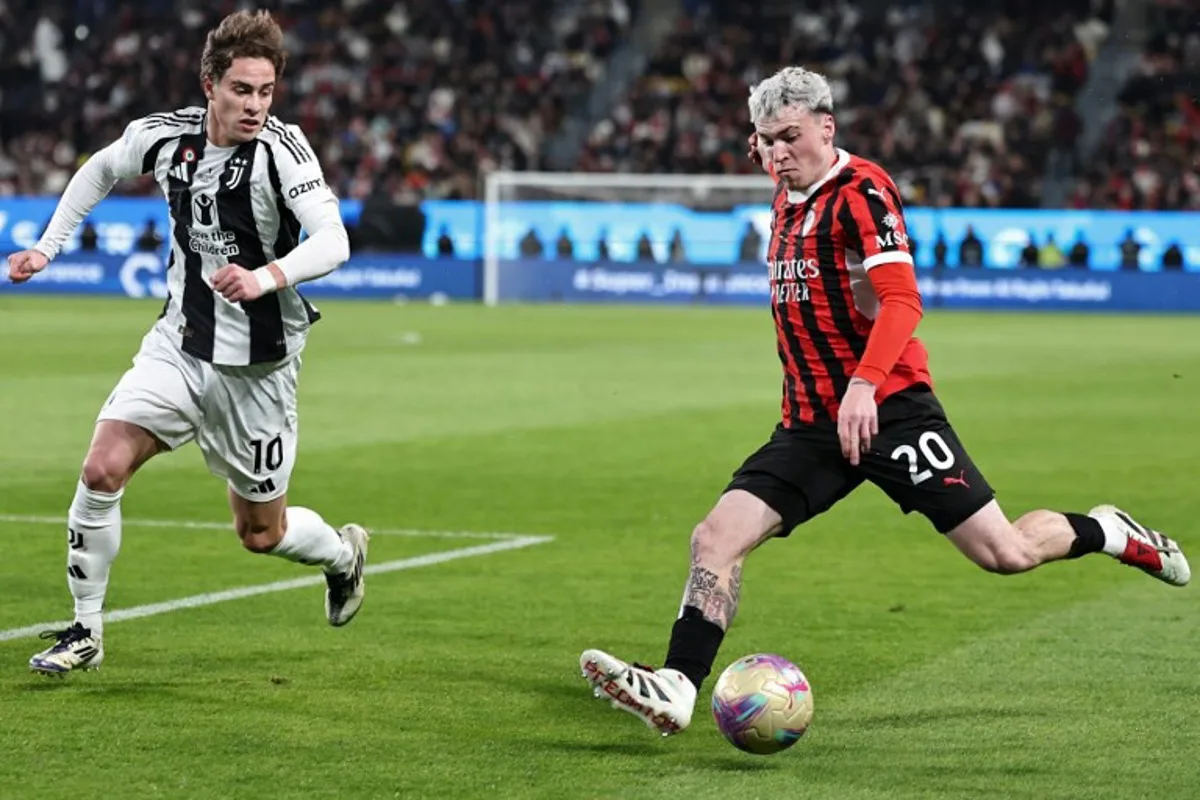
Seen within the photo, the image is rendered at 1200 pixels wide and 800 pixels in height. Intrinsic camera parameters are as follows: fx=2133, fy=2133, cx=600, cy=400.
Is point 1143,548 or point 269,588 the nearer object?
point 1143,548

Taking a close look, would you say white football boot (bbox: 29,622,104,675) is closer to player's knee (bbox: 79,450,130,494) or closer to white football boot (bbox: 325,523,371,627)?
player's knee (bbox: 79,450,130,494)

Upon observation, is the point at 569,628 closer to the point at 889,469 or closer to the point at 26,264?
the point at 889,469

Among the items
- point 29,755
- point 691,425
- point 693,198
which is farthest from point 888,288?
point 693,198

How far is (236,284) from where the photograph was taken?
6137mm

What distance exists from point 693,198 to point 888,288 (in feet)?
93.8

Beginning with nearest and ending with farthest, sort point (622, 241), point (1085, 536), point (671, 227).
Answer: point (1085, 536) < point (671, 227) < point (622, 241)

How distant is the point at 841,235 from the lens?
6066mm

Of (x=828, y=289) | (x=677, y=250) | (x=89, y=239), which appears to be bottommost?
(x=89, y=239)

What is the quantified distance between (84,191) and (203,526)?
3.58m

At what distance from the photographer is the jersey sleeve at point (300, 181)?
6707 mm

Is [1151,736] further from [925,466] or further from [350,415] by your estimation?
[350,415]

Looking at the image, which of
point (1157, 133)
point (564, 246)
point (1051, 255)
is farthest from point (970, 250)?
point (564, 246)

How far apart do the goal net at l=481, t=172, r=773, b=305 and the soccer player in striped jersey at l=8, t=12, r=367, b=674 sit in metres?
27.2

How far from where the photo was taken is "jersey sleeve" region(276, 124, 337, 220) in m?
6.71
